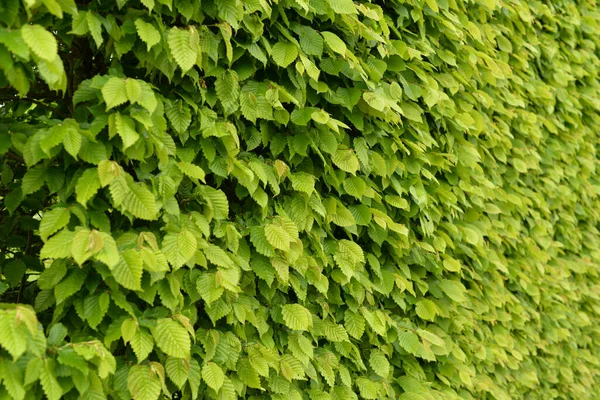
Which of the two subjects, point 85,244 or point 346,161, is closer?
point 85,244

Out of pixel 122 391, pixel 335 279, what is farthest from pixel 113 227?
pixel 335 279

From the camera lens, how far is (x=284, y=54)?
219 cm

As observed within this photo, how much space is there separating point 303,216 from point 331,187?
0.32 meters

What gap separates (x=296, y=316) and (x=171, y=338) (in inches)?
22.4

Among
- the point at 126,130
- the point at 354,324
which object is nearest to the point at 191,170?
the point at 126,130

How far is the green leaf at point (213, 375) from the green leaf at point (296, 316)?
355 millimetres

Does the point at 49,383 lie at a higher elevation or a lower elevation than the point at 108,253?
lower

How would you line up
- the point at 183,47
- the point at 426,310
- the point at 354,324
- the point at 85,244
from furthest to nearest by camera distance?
1. the point at 426,310
2. the point at 354,324
3. the point at 183,47
4. the point at 85,244

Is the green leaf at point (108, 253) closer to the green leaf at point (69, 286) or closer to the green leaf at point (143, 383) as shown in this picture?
the green leaf at point (69, 286)

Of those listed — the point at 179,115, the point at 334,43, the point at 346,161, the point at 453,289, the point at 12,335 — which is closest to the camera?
the point at 12,335

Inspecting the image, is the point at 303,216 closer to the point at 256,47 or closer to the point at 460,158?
the point at 256,47

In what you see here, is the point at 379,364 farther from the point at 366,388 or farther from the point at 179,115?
the point at 179,115

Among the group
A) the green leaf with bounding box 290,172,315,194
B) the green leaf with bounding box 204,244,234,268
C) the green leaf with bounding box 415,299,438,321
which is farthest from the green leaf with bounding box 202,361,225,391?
the green leaf with bounding box 415,299,438,321

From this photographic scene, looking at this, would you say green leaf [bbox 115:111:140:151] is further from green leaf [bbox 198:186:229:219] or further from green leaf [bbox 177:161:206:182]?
green leaf [bbox 198:186:229:219]
